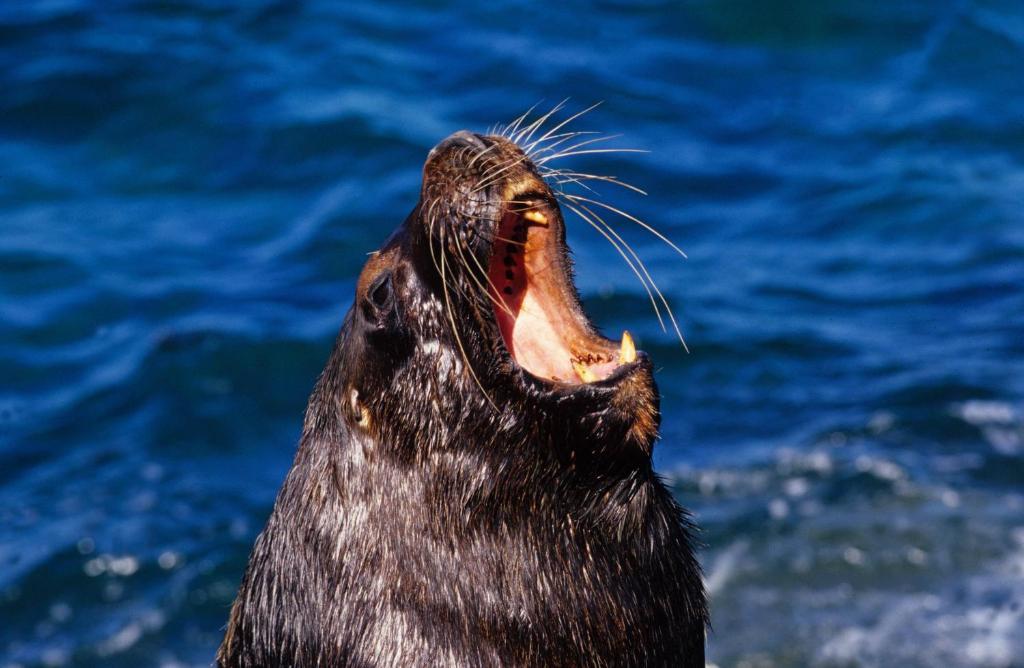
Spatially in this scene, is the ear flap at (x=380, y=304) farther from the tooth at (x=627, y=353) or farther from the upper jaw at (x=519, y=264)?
the tooth at (x=627, y=353)

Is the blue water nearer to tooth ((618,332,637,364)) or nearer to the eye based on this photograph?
tooth ((618,332,637,364))

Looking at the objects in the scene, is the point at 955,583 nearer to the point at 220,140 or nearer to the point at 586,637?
the point at 586,637

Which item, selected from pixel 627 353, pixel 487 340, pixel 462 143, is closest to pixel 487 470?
pixel 487 340

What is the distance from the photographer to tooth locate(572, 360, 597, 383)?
4.10 meters

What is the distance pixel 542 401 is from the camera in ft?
13.0

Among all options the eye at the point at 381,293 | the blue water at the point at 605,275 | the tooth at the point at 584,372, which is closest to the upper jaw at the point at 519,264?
the tooth at the point at 584,372

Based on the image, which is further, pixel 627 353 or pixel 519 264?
pixel 519 264

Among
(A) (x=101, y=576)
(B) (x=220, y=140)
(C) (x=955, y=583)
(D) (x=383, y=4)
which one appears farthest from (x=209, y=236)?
(C) (x=955, y=583)

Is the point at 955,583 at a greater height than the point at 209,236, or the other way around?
the point at 209,236

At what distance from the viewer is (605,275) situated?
10023 millimetres

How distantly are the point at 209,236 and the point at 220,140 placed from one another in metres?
1.30

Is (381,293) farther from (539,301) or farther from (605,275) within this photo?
(605,275)

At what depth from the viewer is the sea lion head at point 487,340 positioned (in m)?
3.96

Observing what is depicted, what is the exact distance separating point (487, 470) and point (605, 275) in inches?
237
